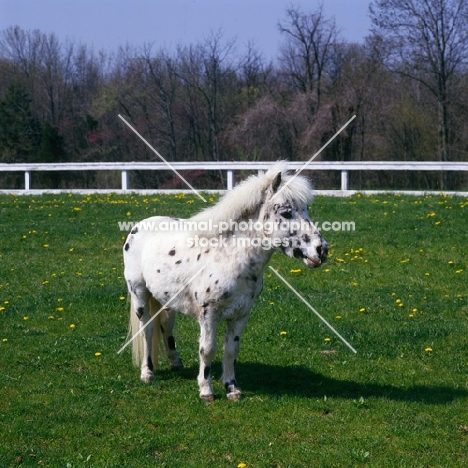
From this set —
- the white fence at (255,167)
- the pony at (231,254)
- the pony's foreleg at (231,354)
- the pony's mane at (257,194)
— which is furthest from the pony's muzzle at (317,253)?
the white fence at (255,167)

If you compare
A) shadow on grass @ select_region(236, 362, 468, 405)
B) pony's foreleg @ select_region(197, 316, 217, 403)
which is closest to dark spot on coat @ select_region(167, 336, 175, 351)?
shadow on grass @ select_region(236, 362, 468, 405)

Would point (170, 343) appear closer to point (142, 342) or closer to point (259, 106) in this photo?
point (142, 342)

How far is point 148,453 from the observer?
591 cm

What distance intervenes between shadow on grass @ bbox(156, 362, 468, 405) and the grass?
0.02m

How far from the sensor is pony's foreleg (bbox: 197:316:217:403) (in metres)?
7.08

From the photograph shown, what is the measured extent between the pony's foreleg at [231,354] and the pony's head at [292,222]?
90 cm

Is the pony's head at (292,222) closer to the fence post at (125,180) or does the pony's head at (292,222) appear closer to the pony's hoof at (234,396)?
the pony's hoof at (234,396)

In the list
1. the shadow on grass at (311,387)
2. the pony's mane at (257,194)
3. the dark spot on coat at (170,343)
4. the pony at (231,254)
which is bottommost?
the shadow on grass at (311,387)

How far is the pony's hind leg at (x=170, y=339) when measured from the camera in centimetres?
820

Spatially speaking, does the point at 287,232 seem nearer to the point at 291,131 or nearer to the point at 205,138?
the point at 291,131

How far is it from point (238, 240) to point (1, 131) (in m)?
39.6

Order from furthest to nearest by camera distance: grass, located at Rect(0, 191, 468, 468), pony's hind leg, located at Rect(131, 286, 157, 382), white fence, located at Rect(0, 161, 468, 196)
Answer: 1. white fence, located at Rect(0, 161, 468, 196)
2. pony's hind leg, located at Rect(131, 286, 157, 382)
3. grass, located at Rect(0, 191, 468, 468)

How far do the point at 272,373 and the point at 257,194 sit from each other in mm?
2144

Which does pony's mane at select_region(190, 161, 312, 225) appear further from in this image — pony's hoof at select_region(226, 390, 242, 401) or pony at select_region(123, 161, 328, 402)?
pony's hoof at select_region(226, 390, 242, 401)
